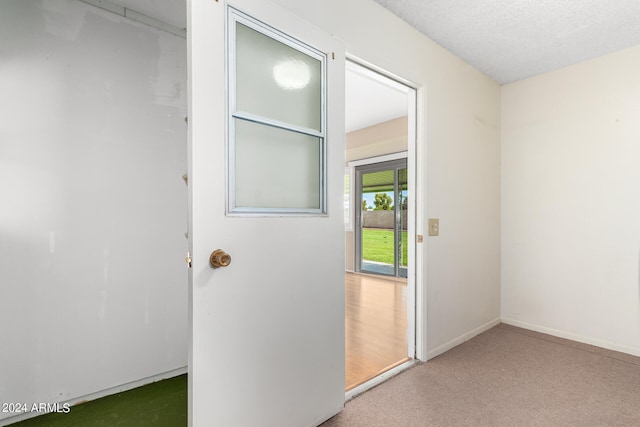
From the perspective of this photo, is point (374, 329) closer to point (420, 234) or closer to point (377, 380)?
point (377, 380)

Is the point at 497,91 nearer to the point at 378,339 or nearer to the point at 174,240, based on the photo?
the point at 378,339

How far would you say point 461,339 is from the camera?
2711mm

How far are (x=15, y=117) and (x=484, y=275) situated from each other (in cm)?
372

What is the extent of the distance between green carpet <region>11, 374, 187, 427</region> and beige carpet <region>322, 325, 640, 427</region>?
0.93 metres

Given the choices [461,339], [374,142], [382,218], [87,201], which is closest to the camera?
[87,201]

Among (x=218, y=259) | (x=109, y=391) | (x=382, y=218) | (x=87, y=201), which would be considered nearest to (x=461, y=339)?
(x=218, y=259)

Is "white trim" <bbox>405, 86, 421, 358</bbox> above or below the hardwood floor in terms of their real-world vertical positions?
above

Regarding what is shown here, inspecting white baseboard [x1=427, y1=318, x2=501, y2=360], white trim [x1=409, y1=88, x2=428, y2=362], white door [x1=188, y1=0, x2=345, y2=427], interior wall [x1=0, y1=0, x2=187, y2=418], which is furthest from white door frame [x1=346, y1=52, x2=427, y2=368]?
interior wall [x1=0, y1=0, x2=187, y2=418]

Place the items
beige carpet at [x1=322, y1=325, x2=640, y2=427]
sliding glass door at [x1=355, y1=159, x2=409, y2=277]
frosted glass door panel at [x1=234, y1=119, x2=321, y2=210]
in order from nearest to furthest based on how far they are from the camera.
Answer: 1. frosted glass door panel at [x1=234, y1=119, x2=321, y2=210]
2. beige carpet at [x1=322, y1=325, x2=640, y2=427]
3. sliding glass door at [x1=355, y1=159, x2=409, y2=277]

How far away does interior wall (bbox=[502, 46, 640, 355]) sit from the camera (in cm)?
254

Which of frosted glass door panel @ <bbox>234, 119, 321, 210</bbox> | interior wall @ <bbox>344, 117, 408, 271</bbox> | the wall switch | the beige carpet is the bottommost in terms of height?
the beige carpet

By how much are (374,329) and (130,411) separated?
82.1 inches

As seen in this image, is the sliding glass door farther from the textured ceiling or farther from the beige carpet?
the beige carpet

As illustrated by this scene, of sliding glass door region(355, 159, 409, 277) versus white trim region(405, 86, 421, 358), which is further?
sliding glass door region(355, 159, 409, 277)
